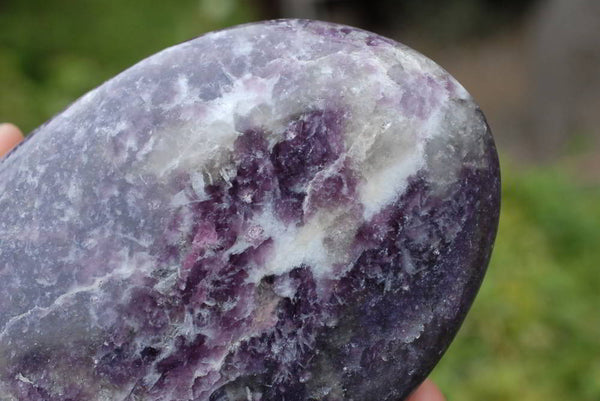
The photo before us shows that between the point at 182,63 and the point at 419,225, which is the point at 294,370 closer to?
the point at 419,225

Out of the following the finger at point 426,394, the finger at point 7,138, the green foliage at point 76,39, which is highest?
the finger at point 7,138

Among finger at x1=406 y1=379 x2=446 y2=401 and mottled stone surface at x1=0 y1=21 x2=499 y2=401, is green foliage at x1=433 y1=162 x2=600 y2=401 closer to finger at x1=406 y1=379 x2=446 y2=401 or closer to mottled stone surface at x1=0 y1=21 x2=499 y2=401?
finger at x1=406 y1=379 x2=446 y2=401

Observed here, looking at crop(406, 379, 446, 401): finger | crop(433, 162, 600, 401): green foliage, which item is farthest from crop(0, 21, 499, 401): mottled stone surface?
crop(433, 162, 600, 401): green foliage

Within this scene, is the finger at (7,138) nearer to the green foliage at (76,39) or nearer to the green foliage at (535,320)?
the green foliage at (76,39)

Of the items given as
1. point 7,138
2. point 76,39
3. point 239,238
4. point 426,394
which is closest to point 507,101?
point 76,39

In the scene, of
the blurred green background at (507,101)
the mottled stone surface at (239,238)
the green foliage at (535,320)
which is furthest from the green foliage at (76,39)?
the mottled stone surface at (239,238)

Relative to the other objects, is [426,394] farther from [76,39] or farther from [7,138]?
[76,39]
